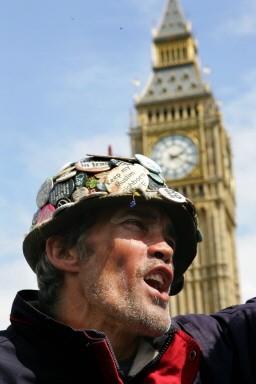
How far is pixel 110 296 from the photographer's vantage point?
2867 mm

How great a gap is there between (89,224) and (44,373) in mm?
571

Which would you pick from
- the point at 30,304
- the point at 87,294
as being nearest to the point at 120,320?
the point at 87,294

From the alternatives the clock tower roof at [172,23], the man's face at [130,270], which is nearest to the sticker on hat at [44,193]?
the man's face at [130,270]

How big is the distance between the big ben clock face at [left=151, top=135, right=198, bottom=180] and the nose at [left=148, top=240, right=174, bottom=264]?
1450 inches

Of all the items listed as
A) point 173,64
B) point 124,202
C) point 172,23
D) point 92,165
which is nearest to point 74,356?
point 124,202

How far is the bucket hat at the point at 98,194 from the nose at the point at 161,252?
17cm

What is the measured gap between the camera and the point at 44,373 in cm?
275

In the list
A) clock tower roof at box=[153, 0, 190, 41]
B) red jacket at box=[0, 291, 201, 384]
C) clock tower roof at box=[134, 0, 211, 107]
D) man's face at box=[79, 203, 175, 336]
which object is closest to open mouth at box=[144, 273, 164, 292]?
man's face at box=[79, 203, 175, 336]

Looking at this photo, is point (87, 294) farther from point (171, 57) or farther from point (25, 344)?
point (171, 57)

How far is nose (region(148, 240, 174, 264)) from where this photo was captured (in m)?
2.91

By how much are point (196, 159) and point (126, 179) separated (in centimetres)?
3776

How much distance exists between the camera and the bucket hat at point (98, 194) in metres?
2.95

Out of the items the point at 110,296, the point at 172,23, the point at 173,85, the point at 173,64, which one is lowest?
the point at 110,296

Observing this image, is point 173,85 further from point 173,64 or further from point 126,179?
point 126,179
